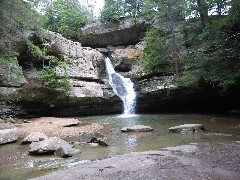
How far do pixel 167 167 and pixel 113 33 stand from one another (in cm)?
2291

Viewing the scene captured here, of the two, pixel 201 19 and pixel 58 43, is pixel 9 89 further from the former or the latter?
pixel 201 19

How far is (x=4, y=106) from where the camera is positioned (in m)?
16.5

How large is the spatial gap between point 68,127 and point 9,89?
5659 mm

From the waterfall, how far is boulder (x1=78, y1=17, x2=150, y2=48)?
6459 mm

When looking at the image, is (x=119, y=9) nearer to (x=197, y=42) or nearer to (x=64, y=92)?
(x=197, y=42)

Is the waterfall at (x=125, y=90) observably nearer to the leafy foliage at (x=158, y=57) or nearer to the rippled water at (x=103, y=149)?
the leafy foliage at (x=158, y=57)

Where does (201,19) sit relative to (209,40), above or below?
above

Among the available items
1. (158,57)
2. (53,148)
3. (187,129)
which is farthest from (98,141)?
(158,57)

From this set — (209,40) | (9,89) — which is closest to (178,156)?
(209,40)

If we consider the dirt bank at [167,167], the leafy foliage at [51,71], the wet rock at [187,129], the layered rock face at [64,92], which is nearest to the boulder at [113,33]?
the layered rock face at [64,92]

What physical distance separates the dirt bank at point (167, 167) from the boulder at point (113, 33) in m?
21.3

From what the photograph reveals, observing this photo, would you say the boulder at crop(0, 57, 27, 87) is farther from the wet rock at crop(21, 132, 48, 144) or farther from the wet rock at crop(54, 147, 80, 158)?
the wet rock at crop(54, 147, 80, 158)

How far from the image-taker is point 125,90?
20.9m

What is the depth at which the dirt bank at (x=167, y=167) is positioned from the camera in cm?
518
